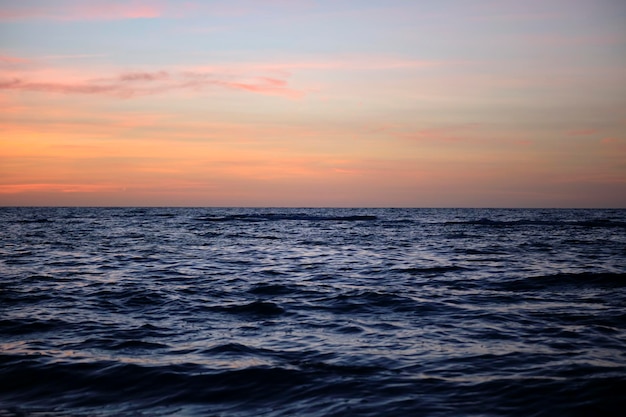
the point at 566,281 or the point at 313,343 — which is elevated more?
the point at 566,281

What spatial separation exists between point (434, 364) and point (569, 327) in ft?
14.2

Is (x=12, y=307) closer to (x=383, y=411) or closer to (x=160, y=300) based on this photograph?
(x=160, y=300)

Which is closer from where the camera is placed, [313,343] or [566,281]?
[313,343]

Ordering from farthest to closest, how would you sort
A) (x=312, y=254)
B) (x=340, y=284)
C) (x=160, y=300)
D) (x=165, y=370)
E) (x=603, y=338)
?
1. (x=312, y=254)
2. (x=340, y=284)
3. (x=160, y=300)
4. (x=603, y=338)
5. (x=165, y=370)

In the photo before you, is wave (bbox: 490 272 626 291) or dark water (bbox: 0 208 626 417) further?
wave (bbox: 490 272 626 291)

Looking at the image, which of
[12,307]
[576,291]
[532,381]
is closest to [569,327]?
[532,381]

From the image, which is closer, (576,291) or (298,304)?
(298,304)

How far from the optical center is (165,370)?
8.22 metres

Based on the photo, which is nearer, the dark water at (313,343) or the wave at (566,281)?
the dark water at (313,343)

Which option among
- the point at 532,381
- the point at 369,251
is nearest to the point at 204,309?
the point at 532,381

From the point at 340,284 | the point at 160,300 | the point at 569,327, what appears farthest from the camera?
the point at 340,284

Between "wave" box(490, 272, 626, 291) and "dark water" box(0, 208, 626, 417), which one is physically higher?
"wave" box(490, 272, 626, 291)

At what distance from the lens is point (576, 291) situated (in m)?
15.5

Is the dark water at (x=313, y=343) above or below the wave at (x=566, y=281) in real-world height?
below
